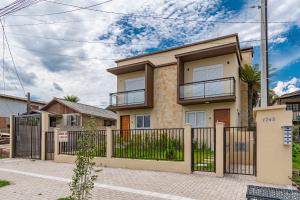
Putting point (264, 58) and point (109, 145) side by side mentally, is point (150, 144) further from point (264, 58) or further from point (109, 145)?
point (264, 58)

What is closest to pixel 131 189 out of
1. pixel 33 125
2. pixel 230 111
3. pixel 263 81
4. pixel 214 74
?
pixel 263 81

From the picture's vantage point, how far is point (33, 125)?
653 inches

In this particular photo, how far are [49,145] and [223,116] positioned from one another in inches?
464

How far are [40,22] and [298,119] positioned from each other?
2902cm

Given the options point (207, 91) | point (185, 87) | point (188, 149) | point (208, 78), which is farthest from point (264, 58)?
point (185, 87)

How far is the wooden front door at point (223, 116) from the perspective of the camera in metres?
18.6

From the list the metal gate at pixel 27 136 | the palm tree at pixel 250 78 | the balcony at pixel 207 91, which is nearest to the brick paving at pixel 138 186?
the metal gate at pixel 27 136

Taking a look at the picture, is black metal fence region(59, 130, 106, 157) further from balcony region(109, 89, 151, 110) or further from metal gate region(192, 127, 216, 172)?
balcony region(109, 89, 151, 110)

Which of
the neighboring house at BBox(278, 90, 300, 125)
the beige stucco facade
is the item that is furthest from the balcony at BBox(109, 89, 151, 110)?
the neighboring house at BBox(278, 90, 300, 125)

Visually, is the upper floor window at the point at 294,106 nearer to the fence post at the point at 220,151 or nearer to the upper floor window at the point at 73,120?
the upper floor window at the point at 73,120

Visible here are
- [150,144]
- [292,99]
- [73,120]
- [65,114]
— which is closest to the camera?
[150,144]

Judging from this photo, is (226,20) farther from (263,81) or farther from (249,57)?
(249,57)

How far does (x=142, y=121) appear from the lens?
2275 cm

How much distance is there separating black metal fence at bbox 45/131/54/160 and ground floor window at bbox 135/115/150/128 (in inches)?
338
